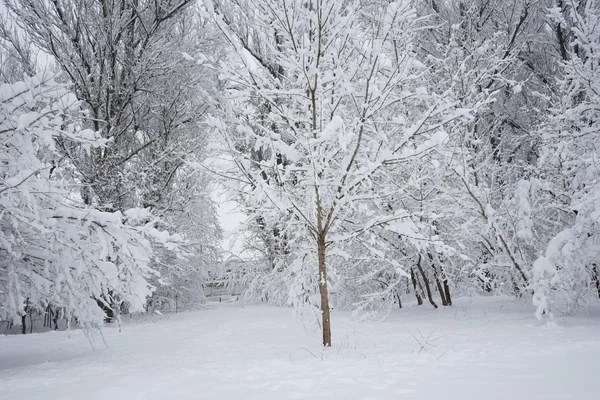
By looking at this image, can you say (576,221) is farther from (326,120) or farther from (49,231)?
(49,231)

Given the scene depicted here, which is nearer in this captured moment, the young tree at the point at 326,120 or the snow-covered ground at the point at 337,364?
the snow-covered ground at the point at 337,364

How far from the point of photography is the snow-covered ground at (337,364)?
8.14ft

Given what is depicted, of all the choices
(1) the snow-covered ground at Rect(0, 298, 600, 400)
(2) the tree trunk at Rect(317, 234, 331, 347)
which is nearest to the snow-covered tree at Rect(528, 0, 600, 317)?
(1) the snow-covered ground at Rect(0, 298, 600, 400)

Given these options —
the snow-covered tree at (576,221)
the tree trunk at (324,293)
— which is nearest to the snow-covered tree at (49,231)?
the tree trunk at (324,293)

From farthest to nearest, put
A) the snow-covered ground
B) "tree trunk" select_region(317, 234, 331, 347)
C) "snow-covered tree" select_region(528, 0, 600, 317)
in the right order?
"snow-covered tree" select_region(528, 0, 600, 317)
"tree trunk" select_region(317, 234, 331, 347)
the snow-covered ground

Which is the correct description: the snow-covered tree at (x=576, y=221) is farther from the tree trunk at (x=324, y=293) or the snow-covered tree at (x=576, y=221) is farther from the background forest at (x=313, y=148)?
the tree trunk at (x=324, y=293)

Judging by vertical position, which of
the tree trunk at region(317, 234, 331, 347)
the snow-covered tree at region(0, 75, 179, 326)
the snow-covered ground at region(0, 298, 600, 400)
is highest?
the snow-covered tree at region(0, 75, 179, 326)

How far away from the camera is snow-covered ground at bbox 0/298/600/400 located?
2480 millimetres

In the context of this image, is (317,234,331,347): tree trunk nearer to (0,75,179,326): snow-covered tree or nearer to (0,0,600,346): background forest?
(0,0,600,346): background forest

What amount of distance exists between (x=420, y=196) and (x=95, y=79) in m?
7.81

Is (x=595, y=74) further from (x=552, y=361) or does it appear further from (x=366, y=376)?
(x=366, y=376)

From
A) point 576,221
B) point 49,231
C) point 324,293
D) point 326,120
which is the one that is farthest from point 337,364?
point 576,221

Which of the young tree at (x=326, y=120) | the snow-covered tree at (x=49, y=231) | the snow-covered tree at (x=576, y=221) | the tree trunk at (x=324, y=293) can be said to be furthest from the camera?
the snow-covered tree at (x=576, y=221)

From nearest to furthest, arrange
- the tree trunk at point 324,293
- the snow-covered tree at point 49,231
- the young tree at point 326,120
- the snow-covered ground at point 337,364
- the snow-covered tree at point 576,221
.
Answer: the snow-covered ground at point 337,364, the snow-covered tree at point 49,231, the young tree at point 326,120, the tree trunk at point 324,293, the snow-covered tree at point 576,221
